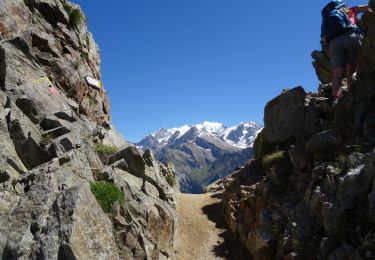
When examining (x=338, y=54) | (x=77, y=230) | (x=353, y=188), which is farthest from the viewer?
(x=338, y=54)

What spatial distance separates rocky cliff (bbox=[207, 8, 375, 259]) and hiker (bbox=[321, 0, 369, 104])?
0.46 m

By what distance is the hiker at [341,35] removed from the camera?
17.3 meters

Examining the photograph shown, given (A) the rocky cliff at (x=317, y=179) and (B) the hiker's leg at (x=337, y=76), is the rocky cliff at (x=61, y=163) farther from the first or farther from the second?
(B) the hiker's leg at (x=337, y=76)

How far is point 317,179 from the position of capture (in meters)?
15.7

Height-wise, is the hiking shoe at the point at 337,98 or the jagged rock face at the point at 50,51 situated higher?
the jagged rock face at the point at 50,51

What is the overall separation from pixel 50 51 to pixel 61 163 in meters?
16.4

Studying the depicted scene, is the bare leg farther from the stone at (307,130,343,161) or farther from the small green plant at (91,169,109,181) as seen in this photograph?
the small green plant at (91,169,109,181)

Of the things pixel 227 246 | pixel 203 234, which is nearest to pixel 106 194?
pixel 227 246

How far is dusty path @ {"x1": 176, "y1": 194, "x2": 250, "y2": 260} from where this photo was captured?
77.5 ft

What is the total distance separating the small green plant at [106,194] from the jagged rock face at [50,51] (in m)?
10.3

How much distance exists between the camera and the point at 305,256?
1387 cm

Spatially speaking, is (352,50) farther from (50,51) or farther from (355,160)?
(50,51)

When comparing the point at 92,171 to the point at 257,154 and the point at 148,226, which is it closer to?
the point at 148,226

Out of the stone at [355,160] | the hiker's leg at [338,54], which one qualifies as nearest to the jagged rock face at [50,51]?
the hiker's leg at [338,54]
